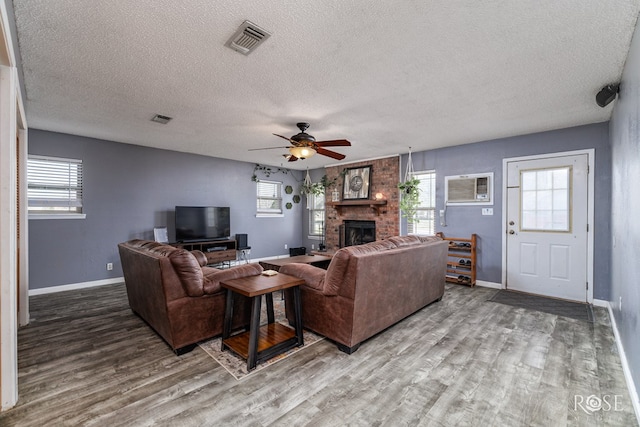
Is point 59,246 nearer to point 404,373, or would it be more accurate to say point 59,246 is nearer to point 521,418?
point 404,373

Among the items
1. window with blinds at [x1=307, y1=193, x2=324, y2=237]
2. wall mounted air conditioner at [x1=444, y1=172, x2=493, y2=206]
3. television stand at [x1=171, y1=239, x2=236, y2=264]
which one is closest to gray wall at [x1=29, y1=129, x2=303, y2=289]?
television stand at [x1=171, y1=239, x2=236, y2=264]

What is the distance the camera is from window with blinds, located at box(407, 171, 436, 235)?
5.79m

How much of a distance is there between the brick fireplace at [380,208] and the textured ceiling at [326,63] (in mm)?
2025

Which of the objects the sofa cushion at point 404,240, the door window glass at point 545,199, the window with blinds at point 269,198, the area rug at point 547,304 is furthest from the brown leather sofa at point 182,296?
the window with blinds at point 269,198

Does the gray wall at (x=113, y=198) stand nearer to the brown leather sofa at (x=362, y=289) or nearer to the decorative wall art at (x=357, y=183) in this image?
the decorative wall art at (x=357, y=183)

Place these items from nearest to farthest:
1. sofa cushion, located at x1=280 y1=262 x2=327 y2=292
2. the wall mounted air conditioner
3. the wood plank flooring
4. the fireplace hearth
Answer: the wood plank flooring
sofa cushion, located at x1=280 y1=262 x2=327 y2=292
the wall mounted air conditioner
the fireplace hearth

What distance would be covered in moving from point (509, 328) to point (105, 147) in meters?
6.53

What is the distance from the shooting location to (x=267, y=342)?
8.50ft

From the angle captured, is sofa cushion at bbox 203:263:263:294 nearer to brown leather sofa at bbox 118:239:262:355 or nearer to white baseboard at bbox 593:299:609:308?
brown leather sofa at bbox 118:239:262:355

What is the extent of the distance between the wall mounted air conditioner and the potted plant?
0.54 m

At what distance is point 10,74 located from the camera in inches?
73.0

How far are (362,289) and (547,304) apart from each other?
3171mm

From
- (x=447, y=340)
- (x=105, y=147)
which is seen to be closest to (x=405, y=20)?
(x=447, y=340)

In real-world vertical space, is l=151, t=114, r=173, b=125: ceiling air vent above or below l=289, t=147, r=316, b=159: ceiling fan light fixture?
above
